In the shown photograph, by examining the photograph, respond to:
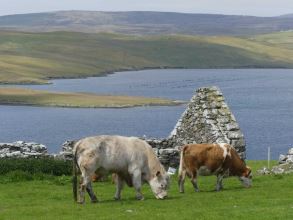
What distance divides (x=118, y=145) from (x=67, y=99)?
151111 mm

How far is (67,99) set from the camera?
17075 cm

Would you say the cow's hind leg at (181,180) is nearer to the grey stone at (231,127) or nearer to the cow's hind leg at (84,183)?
the cow's hind leg at (84,183)

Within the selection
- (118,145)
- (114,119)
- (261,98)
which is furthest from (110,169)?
(261,98)

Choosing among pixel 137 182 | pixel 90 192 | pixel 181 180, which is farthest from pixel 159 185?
pixel 90 192

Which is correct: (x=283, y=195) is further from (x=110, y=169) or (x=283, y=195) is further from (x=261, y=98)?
(x=261, y=98)

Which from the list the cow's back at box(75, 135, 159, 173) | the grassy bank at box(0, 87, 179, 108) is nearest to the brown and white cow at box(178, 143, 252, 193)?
the cow's back at box(75, 135, 159, 173)

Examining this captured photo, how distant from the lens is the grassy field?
1739 centimetres

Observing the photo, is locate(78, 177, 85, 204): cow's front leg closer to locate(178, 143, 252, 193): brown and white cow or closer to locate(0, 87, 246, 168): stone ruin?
locate(178, 143, 252, 193): brown and white cow

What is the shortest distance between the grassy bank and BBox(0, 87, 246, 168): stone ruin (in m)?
121

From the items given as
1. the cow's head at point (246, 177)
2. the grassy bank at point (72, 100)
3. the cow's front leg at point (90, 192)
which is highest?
the cow's front leg at point (90, 192)

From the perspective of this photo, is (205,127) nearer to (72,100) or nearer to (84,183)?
(84,183)

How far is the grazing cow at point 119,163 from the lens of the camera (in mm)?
20391

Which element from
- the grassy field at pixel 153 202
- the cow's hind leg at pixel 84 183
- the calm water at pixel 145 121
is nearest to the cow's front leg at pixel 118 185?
the grassy field at pixel 153 202

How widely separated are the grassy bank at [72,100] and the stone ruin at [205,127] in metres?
121
